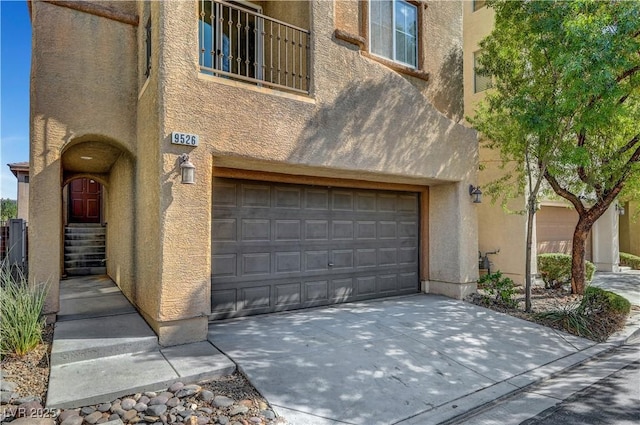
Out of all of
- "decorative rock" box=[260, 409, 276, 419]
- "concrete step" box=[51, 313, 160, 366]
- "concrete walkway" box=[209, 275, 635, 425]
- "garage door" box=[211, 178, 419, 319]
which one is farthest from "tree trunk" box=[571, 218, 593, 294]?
"concrete step" box=[51, 313, 160, 366]

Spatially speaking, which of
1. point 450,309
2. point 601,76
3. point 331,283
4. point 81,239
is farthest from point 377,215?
point 81,239

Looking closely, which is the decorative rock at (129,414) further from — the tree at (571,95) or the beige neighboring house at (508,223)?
the beige neighboring house at (508,223)

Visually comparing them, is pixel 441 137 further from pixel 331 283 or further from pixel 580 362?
pixel 580 362

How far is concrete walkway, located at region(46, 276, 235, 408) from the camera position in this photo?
4.15m

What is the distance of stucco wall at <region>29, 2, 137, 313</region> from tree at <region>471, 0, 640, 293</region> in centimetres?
788

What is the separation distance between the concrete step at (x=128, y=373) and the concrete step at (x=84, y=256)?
8.01 meters

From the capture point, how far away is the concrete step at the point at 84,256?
37.5ft

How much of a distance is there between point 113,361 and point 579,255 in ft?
36.5

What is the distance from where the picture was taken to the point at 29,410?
12.5 feet

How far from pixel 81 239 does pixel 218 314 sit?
8.00 metres

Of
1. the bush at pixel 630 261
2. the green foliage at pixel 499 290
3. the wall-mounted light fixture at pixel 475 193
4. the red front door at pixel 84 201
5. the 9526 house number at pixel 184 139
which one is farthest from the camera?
the bush at pixel 630 261

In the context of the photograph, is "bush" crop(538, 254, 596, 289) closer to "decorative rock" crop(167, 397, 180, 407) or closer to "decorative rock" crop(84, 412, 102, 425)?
"decorative rock" crop(167, 397, 180, 407)

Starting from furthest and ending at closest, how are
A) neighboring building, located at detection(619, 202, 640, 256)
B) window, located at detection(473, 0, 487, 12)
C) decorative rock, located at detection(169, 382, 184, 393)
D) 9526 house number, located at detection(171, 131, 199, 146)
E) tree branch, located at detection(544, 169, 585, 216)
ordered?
neighboring building, located at detection(619, 202, 640, 256) < window, located at detection(473, 0, 487, 12) < tree branch, located at detection(544, 169, 585, 216) < 9526 house number, located at detection(171, 131, 199, 146) < decorative rock, located at detection(169, 382, 184, 393)

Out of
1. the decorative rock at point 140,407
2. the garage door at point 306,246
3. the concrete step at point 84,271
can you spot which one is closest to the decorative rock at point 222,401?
the decorative rock at point 140,407
